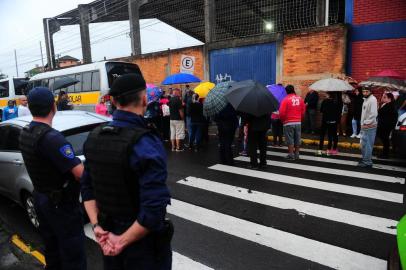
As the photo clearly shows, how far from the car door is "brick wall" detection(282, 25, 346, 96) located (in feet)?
33.4

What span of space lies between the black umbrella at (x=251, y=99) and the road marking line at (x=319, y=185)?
1331mm

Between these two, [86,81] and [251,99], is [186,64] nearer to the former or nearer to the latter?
[86,81]

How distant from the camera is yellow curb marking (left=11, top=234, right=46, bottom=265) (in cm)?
412

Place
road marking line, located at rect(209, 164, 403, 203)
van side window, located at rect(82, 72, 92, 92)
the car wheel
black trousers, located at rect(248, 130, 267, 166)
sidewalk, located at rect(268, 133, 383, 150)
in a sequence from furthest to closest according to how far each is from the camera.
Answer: van side window, located at rect(82, 72, 92, 92) < sidewalk, located at rect(268, 133, 383, 150) < black trousers, located at rect(248, 130, 267, 166) < road marking line, located at rect(209, 164, 403, 203) < the car wheel

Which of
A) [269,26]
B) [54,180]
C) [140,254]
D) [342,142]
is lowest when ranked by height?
[342,142]

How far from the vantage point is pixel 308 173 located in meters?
7.37

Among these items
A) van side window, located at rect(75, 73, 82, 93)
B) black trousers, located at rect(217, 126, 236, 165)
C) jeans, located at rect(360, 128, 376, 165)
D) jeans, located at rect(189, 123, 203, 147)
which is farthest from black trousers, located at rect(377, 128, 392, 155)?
van side window, located at rect(75, 73, 82, 93)

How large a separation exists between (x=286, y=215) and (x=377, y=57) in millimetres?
8583

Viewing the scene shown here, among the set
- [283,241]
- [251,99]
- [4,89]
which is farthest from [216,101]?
[4,89]

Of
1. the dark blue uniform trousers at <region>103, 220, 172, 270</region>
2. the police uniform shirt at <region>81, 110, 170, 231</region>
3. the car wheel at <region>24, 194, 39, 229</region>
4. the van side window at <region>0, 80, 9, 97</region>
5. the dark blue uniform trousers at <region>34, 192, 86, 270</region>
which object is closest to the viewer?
the police uniform shirt at <region>81, 110, 170, 231</region>

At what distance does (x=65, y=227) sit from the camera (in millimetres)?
2961

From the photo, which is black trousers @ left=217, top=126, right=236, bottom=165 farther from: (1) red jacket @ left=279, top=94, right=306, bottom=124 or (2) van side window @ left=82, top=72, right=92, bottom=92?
(2) van side window @ left=82, top=72, right=92, bottom=92

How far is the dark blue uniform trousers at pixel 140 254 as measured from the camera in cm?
206

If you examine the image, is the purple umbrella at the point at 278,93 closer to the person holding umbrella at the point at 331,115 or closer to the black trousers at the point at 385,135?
the person holding umbrella at the point at 331,115
